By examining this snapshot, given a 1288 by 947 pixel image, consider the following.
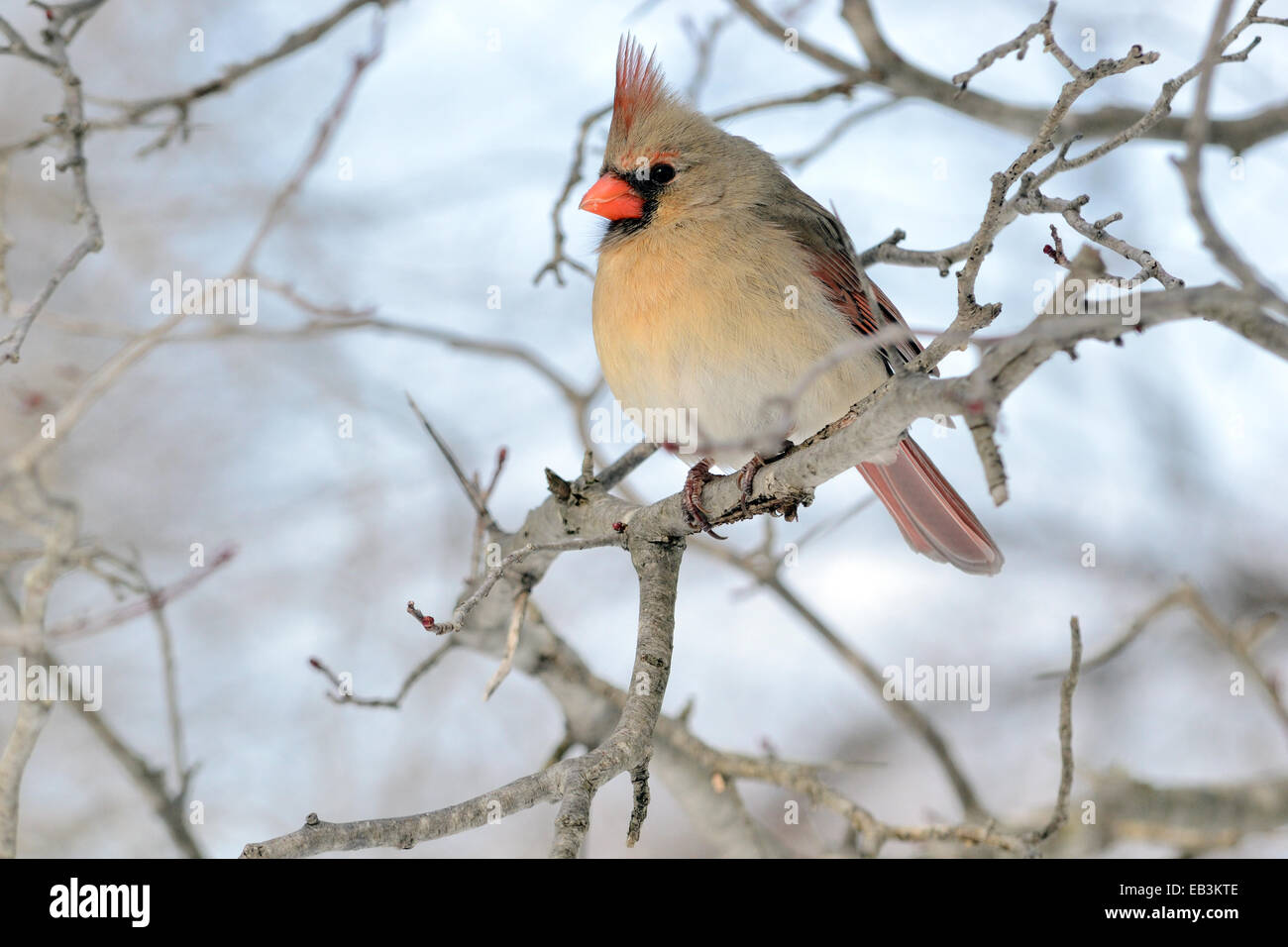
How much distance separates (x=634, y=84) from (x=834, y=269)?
2.59 feet

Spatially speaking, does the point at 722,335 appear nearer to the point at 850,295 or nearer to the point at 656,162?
the point at 850,295

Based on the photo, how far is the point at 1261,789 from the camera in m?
3.56

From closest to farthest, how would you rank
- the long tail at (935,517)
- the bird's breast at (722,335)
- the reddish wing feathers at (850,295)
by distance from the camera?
the bird's breast at (722,335)
the reddish wing feathers at (850,295)
the long tail at (935,517)

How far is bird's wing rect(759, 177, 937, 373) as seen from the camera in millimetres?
3070

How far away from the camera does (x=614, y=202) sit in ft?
10.7

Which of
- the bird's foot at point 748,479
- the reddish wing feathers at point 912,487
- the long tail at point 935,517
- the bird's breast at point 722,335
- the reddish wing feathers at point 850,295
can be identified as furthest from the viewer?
the long tail at point 935,517

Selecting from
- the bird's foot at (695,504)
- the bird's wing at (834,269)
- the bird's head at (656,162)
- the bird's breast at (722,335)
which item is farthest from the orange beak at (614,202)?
the bird's foot at (695,504)

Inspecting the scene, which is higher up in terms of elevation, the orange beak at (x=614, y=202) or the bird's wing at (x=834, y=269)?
the orange beak at (x=614, y=202)

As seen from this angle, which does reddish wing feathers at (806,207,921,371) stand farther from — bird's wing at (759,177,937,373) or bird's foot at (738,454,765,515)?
bird's foot at (738,454,765,515)

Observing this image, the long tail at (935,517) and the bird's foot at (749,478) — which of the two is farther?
the long tail at (935,517)

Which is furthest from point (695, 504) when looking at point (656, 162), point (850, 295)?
point (656, 162)

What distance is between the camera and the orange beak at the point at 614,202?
324 cm

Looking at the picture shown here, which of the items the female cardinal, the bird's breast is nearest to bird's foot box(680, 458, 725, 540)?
the female cardinal

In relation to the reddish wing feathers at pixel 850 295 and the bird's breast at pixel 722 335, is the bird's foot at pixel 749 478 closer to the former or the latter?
the bird's breast at pixel 722 335
